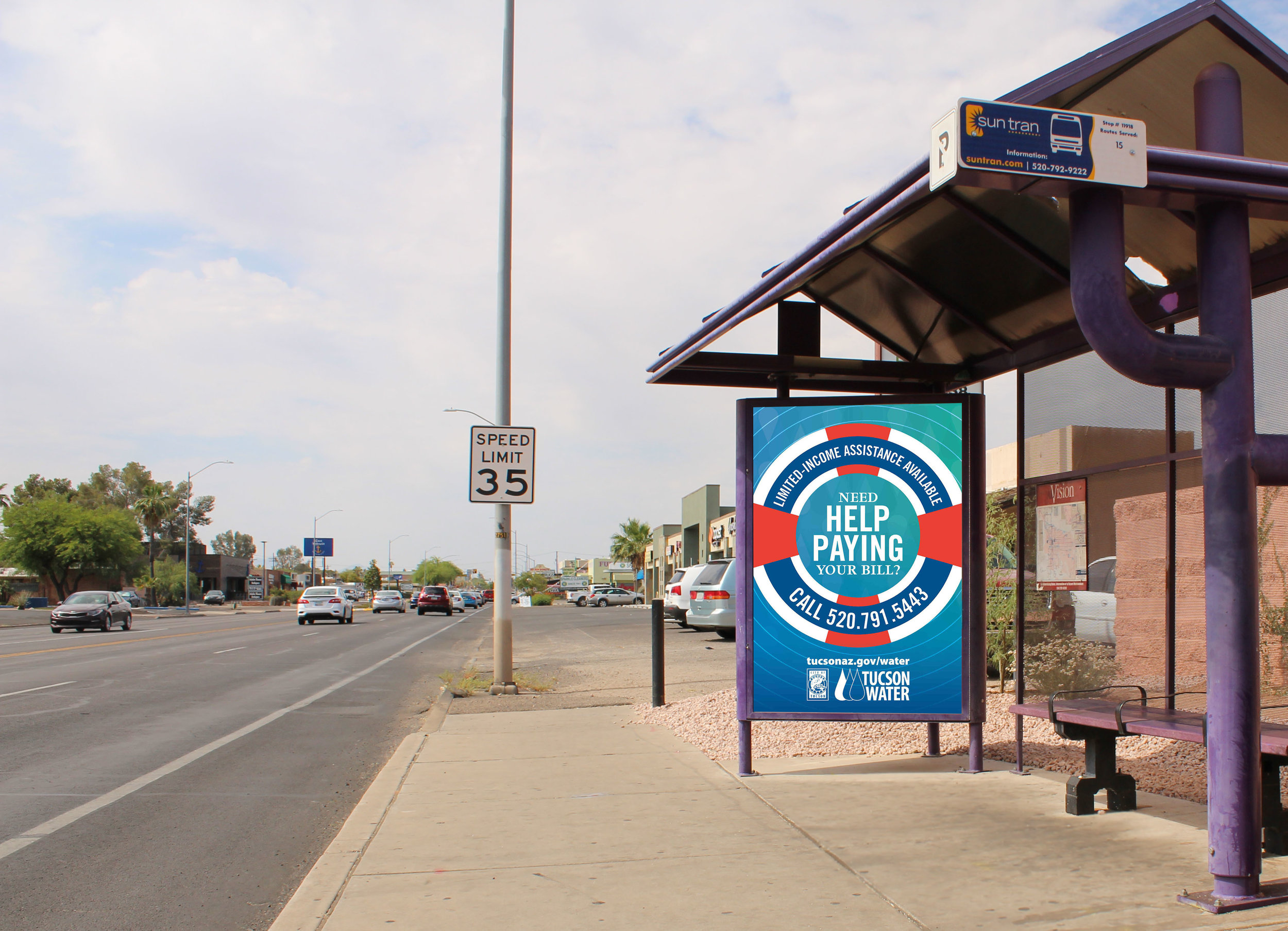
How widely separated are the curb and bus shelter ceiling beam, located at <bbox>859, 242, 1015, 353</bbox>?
4.86 metres

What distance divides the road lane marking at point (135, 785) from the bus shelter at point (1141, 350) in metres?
4.56

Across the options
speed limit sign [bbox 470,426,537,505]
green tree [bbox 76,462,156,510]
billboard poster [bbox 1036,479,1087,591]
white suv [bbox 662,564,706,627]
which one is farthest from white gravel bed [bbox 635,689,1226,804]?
green tree [bbox 76,462,156,510]

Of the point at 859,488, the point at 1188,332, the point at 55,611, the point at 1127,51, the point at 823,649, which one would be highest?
the point at 1127,51

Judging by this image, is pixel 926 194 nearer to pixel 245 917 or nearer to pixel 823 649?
pixel 823 649

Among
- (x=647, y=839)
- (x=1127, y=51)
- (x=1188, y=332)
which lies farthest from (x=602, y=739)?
(x=1127, y=51)

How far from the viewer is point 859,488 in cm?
700

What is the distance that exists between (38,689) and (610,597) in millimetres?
64802

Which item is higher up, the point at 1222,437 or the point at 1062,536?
the point at 1222,437

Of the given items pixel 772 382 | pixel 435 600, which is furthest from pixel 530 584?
pixel 772 382

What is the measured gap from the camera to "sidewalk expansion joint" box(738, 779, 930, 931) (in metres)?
4.11

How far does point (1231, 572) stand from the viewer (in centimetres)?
415

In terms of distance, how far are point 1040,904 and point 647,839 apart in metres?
2.05

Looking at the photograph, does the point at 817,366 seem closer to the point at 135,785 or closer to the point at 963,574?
the point at 963,574

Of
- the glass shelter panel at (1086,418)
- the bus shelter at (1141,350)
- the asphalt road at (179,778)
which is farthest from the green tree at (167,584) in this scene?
the glass shelter panel at (1086,418)
